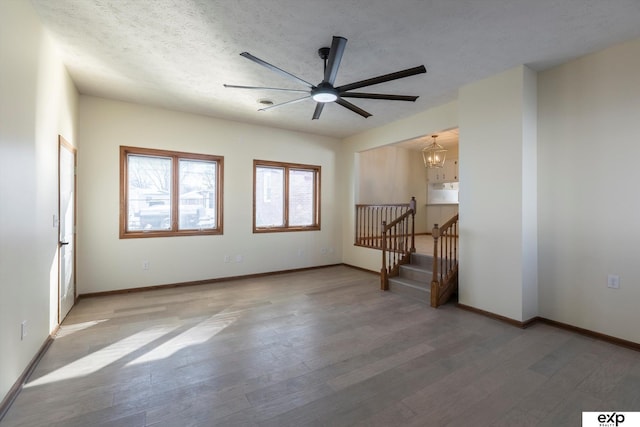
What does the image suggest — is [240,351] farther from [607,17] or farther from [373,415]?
[607,17]

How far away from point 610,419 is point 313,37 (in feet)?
11.8

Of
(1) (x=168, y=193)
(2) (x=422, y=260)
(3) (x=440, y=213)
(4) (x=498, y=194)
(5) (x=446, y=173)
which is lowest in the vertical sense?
(2) (x=422, y=260)

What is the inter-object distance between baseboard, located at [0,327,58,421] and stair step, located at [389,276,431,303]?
414cm

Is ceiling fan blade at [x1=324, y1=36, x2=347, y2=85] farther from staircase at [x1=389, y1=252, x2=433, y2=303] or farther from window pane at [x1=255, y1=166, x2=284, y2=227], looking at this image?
window pane at [x1=255, y1=166, x2=284, y2=227]

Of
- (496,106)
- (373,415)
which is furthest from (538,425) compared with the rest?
(496,106)

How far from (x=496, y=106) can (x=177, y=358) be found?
430 centimetres

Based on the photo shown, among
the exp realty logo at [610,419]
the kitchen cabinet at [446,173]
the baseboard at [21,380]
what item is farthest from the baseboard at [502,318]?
the kitchen cabinet at [446,173]

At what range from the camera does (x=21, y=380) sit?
2.10m

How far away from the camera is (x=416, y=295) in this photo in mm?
4207

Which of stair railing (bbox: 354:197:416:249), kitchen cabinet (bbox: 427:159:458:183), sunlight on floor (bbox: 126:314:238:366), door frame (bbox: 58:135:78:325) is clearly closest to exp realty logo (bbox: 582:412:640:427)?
sunlight on floor (bbox: 126:314:238:366)

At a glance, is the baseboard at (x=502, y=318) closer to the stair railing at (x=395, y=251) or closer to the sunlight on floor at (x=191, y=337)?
the stair railing at (x=395, y=251)

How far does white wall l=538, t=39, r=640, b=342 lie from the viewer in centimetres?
277

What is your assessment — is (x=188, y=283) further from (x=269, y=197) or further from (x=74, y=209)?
(x=269, y=197)

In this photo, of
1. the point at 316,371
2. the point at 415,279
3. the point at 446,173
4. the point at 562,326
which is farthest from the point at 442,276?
the point at 446,173
